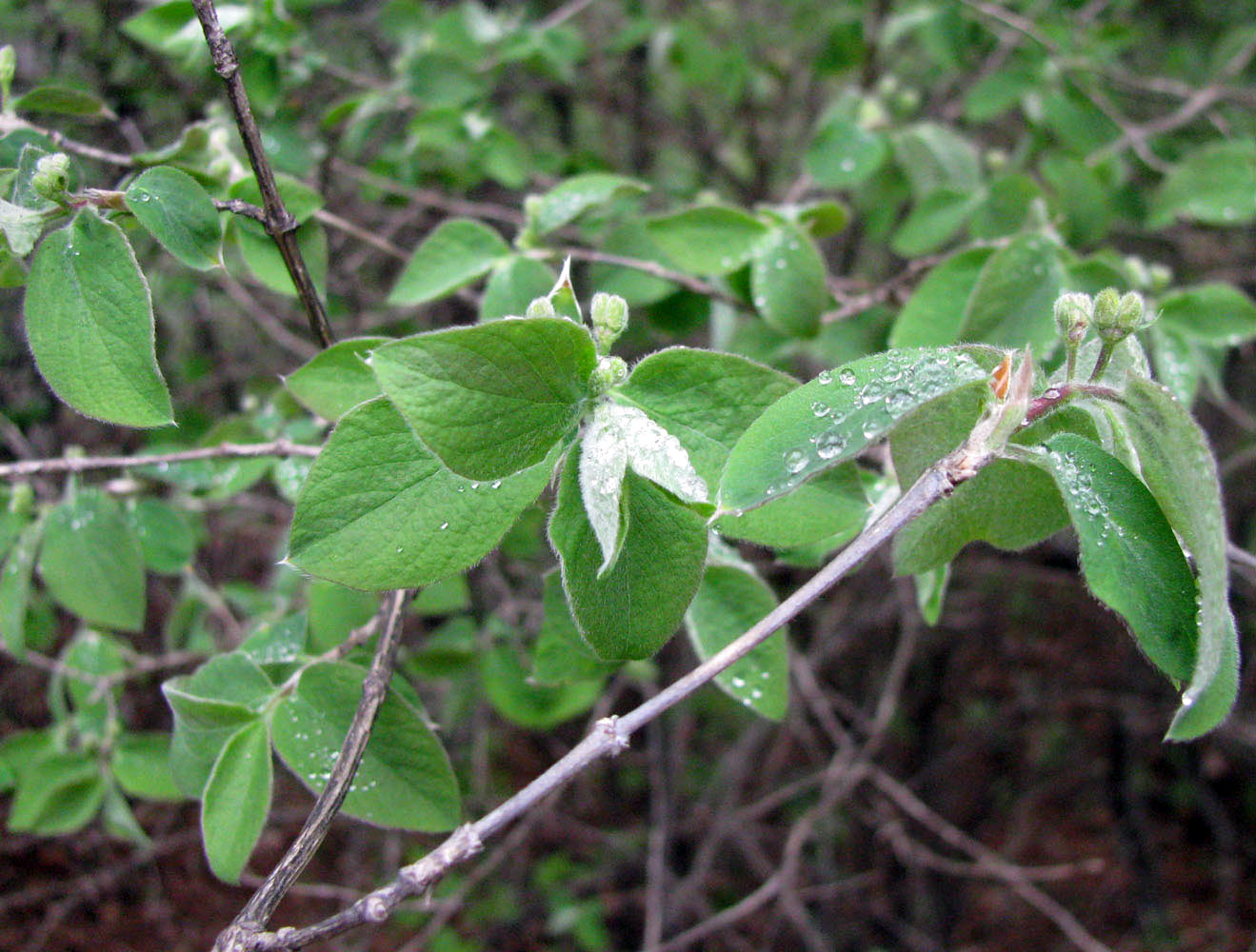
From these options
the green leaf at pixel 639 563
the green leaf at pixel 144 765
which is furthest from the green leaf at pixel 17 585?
the green leaf at pixel 639 563

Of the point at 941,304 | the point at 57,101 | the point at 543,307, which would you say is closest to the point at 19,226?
the point at 57,101

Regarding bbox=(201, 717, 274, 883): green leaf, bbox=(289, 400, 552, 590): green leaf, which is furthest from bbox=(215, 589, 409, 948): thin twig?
bbox=(289, 400, 552, 590): green leaf

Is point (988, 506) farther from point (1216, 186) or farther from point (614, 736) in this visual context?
point (1216, 186)

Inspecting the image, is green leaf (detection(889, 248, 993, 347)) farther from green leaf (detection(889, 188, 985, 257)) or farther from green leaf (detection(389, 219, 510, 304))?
green leaf (detection(389, 219, 510, 304))

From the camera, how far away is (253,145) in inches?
37.2

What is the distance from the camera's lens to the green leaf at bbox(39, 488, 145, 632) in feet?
4.53

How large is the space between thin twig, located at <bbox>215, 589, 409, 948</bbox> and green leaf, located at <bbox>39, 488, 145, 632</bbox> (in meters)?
0.58

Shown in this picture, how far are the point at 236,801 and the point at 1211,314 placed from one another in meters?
1.68

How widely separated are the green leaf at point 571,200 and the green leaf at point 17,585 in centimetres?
96

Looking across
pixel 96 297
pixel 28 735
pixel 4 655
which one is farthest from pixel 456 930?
pixel 96 297

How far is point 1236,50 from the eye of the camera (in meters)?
2.45

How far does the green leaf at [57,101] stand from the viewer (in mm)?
1235

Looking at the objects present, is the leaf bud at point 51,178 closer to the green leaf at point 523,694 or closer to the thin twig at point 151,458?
the thin twig at point 151,458

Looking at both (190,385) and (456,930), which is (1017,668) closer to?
(456,930)
